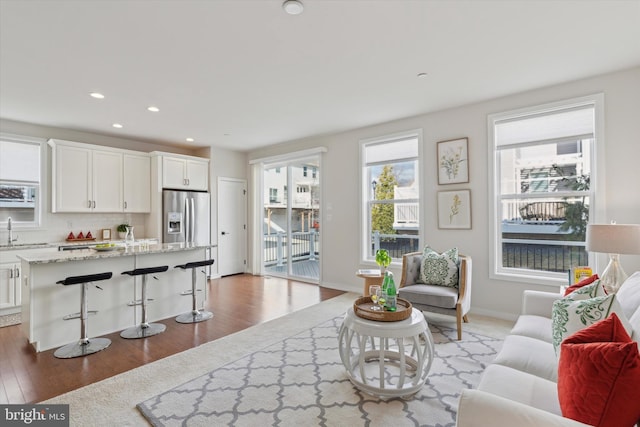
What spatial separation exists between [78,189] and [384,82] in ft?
15.7

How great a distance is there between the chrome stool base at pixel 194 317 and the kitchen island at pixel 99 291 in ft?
0.57

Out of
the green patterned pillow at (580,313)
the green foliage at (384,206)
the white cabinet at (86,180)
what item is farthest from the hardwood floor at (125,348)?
the green patterned pillow at (580,313)

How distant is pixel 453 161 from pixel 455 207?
603mm

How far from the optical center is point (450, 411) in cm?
201

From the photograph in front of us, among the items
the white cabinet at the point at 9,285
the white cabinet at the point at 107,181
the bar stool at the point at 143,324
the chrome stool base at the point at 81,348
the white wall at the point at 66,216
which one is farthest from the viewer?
the white cabinet at the point at 107,181

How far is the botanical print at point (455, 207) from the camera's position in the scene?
13.5 ft

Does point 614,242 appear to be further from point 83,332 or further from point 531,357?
point 83,332

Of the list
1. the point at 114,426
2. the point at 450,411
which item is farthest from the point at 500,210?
the point at 114,426

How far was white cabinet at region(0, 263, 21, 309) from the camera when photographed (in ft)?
13.1

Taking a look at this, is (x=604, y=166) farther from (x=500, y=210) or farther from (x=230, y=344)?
(x=230, y=344)

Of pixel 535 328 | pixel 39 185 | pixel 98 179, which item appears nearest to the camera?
pixel 535 328

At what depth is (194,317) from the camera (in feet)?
12.7

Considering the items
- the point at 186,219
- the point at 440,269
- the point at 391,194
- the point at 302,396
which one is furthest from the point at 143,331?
the point at 391,194

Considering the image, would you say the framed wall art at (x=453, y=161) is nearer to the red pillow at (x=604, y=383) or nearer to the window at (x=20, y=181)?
the red pillow at (x=604, y=383)
